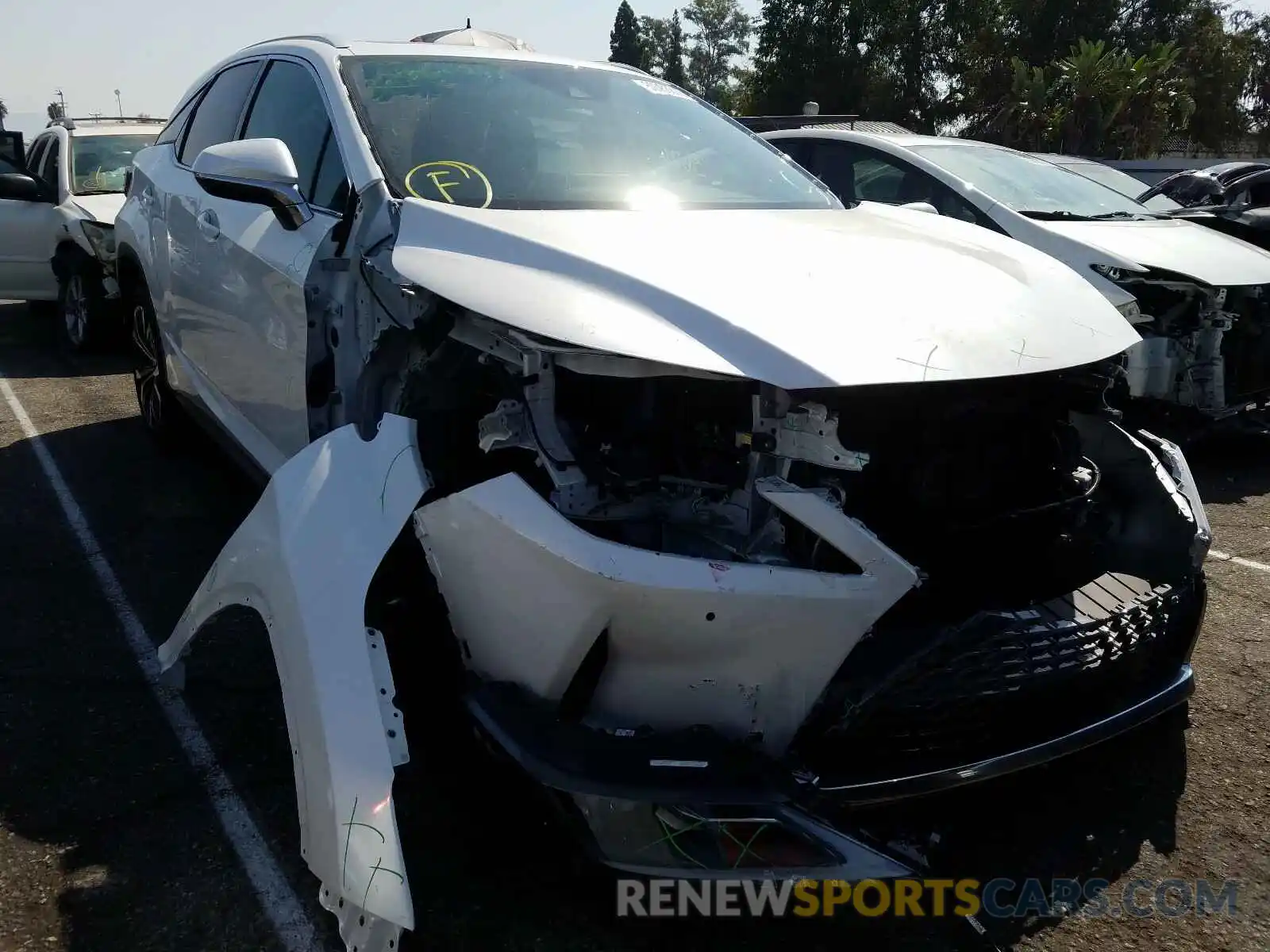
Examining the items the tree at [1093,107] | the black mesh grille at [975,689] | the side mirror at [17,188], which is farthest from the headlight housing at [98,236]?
the tree at [1093,107]

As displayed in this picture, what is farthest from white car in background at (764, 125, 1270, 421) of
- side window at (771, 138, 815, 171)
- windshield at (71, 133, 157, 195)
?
windshield at (71, 133, 157, 195)

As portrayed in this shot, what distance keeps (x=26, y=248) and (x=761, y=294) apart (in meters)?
8.07

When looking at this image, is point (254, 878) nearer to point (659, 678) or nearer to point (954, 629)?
point (659, 678)

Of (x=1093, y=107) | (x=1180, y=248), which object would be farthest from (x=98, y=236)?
(x=1093, y=107)

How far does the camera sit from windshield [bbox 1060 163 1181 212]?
708 cm

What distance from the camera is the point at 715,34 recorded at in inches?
3027

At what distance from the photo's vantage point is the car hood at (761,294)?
2.05m

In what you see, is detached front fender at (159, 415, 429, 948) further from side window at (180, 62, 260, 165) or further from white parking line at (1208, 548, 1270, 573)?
white parking line at (1208, 548, 1270, 573)

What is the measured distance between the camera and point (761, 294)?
7.39 ft

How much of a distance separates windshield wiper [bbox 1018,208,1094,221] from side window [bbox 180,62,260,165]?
402 cm

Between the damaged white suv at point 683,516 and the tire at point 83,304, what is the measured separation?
550cm

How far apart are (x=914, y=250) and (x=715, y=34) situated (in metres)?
80.7

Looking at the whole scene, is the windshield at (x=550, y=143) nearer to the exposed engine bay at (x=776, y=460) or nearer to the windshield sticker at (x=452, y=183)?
the windshield sticker at (x=452, y=183)

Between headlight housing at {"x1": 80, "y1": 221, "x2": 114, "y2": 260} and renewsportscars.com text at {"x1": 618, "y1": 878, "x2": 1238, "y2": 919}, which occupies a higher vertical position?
headlight housing at {"x1": 80, "y1": 221, "x2": 114, "y2": 260}
